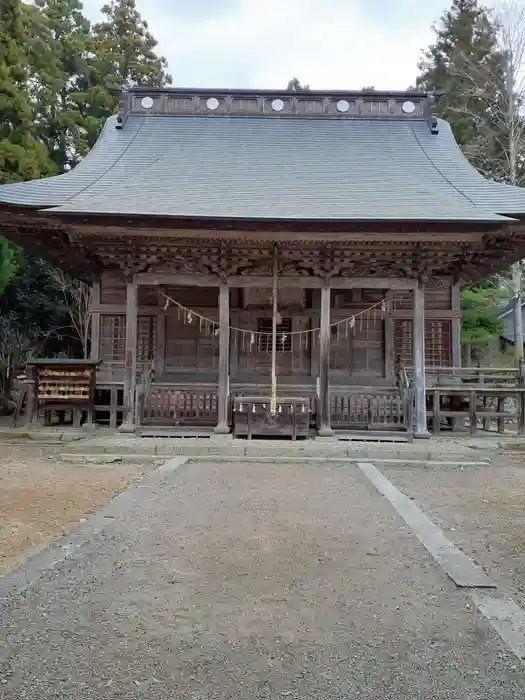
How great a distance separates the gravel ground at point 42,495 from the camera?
181 inches

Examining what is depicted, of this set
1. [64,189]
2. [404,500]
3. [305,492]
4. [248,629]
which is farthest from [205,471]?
[64,189]

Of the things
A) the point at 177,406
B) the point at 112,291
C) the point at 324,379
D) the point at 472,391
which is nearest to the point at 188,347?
the point at 112,291

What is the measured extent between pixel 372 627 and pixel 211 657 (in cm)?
90

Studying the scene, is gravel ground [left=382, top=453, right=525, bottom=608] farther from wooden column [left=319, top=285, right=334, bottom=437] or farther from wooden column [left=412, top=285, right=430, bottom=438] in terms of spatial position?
wooden column [left=319, top=285, right=334, bottom=437]

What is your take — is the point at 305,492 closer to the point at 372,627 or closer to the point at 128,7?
the point at 372,627

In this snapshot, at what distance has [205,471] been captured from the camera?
25.6 feet

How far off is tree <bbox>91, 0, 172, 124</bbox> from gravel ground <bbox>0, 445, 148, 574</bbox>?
2290 cm

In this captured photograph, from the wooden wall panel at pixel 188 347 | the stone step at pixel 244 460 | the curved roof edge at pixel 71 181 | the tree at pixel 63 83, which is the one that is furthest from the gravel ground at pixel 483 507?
the tree at pixel 63 83

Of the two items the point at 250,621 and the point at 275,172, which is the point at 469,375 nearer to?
the point at 275,172

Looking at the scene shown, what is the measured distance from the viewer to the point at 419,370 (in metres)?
10.3

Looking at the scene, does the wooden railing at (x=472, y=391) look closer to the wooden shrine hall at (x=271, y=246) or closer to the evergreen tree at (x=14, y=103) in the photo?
the wooden shrine hall at (x=271, y=246)

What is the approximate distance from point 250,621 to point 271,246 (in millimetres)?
8173

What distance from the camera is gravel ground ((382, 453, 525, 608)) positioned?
13.3ft

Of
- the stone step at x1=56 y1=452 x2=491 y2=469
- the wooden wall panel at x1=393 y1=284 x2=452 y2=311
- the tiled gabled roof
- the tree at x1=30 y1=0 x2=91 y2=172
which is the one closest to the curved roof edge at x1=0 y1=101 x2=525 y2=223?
the tiled gabled roof
